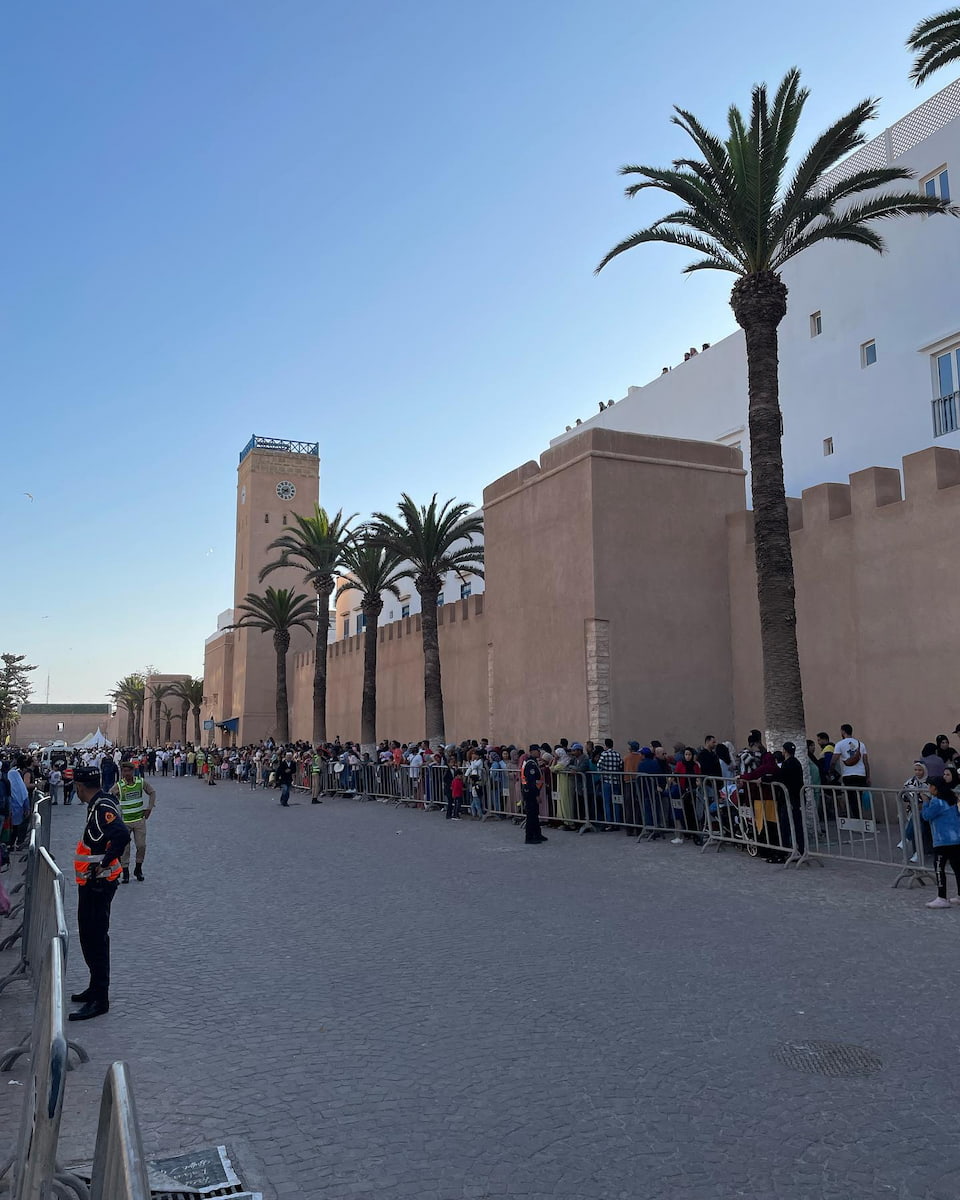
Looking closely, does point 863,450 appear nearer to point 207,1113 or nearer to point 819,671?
point 819,671

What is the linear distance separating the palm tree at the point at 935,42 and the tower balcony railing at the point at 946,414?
26.4 ft

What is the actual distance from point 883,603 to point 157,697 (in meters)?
80.8

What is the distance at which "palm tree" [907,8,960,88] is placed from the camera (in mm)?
14125

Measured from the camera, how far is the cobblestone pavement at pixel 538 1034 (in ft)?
14.1

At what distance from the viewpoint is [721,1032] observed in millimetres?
6016

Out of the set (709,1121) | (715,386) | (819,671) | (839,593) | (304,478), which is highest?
(304,478)

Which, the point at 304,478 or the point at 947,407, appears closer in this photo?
the point at 947,407

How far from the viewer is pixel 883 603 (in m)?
17.5

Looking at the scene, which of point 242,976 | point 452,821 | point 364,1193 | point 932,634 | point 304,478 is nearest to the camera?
point 364,1193

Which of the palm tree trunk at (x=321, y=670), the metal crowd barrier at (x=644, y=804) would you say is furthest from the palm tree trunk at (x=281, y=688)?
the metal crowd barrier at (x=644, y=804)

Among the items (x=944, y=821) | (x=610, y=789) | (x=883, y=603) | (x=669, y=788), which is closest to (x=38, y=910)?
(x=944, y=821)

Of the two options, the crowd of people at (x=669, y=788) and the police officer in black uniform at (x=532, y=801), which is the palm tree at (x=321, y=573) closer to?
the crowd of people at (x=669, y=788)

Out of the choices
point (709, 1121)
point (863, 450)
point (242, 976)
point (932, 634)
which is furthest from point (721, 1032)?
point (863, 450)

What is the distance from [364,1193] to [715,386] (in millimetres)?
29434
